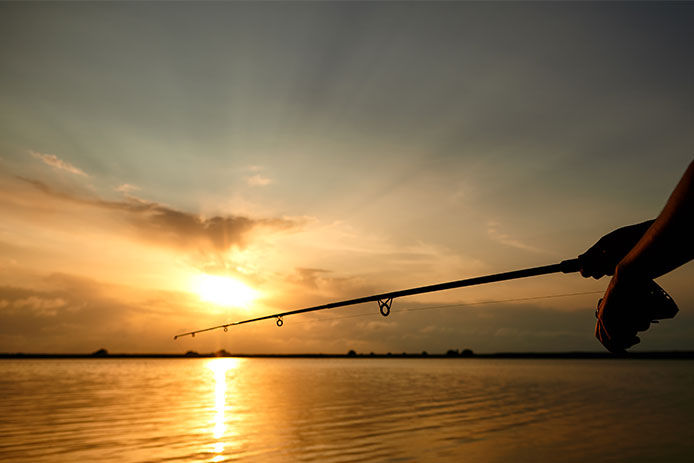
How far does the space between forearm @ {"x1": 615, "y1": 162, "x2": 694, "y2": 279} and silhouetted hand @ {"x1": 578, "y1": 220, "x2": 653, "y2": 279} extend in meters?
0.28

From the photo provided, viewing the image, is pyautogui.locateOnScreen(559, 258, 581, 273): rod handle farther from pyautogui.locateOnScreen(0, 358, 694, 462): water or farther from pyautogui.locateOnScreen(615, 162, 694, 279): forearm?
pyautogui.locateOnScreen(0, 358, 694, 462): water

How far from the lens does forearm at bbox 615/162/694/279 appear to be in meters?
1.59

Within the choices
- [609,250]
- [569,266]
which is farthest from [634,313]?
[569,266]

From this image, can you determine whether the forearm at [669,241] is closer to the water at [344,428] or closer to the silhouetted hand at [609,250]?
the silhouetted hand at [609,250]

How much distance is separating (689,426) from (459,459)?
1881 cm

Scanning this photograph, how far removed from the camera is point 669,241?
1.72 m

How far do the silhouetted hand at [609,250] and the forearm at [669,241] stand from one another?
0.90 ft

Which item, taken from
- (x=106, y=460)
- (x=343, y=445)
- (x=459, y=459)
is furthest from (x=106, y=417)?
(x=459, y=459)

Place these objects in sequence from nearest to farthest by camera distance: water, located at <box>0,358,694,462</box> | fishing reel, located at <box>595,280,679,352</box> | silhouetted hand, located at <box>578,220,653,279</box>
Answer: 1. fishing reel, located at <box>595,280,679,352</box>
2. silhouetted hand, located at <box>578,220,653,279</box>
3. water, located at <box>0,358,694,462</box>

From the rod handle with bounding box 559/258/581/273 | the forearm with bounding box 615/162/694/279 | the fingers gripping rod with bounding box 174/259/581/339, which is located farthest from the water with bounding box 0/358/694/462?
the forearm with bounding box 615/162/694/279

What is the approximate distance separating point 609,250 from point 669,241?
2.28 feet

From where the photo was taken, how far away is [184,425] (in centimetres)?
2745

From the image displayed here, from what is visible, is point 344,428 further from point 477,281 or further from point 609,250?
point 609,250

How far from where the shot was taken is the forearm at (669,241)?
62.5 inches
